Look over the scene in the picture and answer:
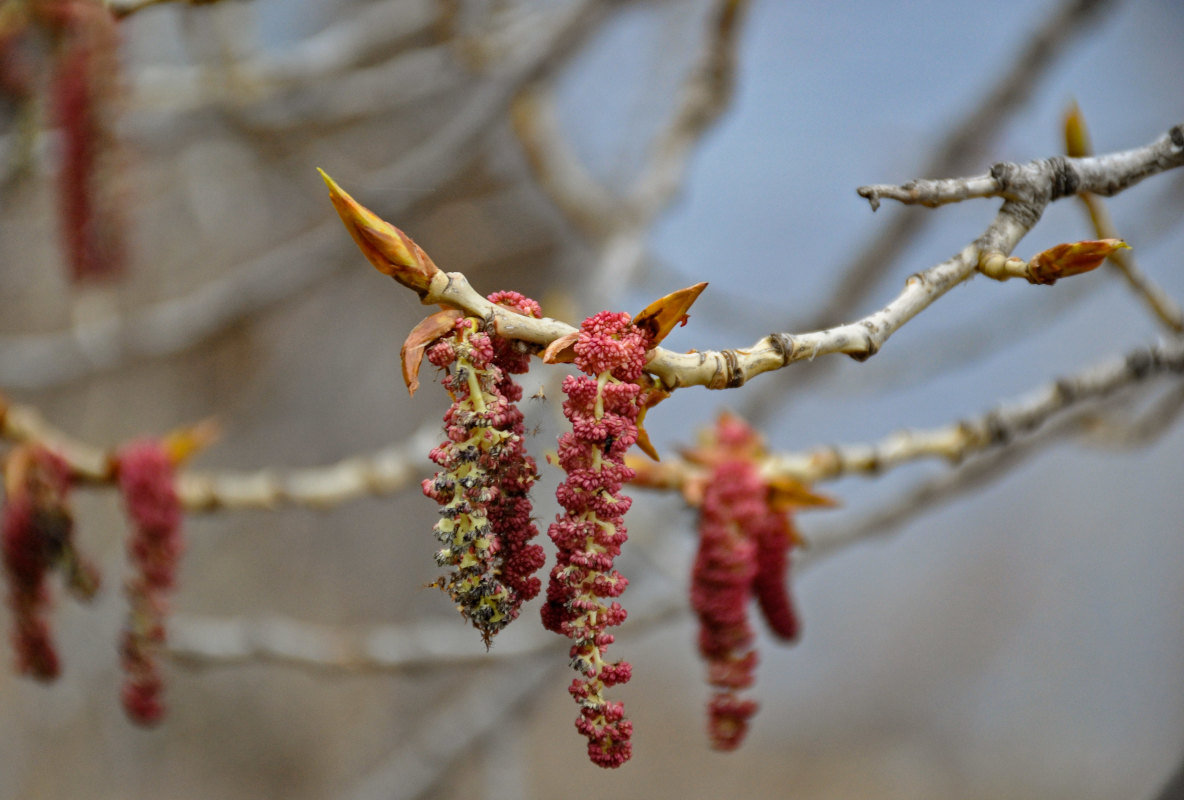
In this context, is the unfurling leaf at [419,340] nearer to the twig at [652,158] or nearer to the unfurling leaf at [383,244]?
the unfurling leaf at [383,244]

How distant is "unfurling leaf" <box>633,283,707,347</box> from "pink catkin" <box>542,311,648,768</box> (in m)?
0.01

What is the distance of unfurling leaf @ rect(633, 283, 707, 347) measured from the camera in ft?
1.39

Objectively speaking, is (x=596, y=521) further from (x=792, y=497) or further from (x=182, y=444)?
(x=182, y=444)

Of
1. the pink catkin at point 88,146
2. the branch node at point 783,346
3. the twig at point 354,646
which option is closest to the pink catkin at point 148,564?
the pink catkin at point 88,146

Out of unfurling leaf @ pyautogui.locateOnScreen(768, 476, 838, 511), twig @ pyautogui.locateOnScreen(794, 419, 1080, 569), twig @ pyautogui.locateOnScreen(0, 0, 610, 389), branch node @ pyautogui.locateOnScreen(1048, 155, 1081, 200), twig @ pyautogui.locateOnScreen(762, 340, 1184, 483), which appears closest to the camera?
branch node @ pyautogui.locateOnScreen(1048, 155, 1081, 200)

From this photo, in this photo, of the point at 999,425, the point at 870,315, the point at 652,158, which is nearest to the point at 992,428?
the point at 999,425

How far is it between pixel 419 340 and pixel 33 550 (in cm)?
65

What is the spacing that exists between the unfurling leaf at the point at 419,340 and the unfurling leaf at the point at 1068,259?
31cm

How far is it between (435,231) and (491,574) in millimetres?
3027

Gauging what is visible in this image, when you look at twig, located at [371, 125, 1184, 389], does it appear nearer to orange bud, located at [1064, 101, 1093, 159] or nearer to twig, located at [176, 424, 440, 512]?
orange bud, located at [1064, 101, 1093, 159]

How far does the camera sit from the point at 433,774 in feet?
5.67

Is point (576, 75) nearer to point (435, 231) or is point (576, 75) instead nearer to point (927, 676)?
point (435, 231)

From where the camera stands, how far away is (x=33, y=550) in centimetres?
85

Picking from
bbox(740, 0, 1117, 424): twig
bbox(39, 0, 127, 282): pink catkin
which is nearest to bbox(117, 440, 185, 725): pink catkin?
bbox(39, 0, 127, 282): pink catkin
